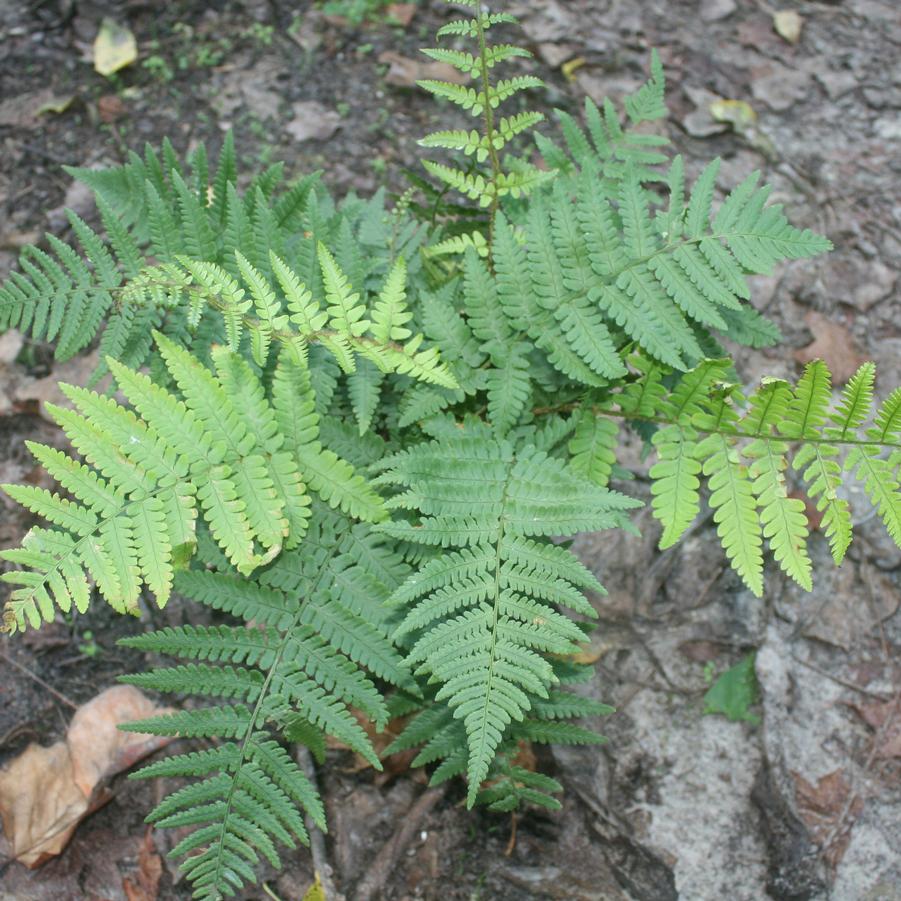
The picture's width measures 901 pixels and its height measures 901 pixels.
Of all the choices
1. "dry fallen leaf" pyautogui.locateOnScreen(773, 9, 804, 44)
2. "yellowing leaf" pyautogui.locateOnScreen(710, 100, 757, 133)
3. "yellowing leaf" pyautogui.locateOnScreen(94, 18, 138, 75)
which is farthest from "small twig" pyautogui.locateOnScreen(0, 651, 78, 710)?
"dry fallen leaf" pyautogui.locateOnScreen(773, 9, 804, 44)

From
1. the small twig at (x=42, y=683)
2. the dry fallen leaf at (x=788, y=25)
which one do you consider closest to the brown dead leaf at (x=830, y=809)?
the small twig at (x=42, y=683)

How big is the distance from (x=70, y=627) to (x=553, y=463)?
79.3 inches

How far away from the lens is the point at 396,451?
2.86 meters

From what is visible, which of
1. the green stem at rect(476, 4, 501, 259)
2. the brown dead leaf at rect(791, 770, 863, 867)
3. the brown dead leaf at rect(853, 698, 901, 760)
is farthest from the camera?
the brown dead leaf at rect(853, 698, 901, 760)

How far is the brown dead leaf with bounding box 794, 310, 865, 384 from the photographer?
161 inches

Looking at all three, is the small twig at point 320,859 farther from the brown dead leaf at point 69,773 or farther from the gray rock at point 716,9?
the gray rock at point 716,9

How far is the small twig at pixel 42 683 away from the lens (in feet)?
10.5

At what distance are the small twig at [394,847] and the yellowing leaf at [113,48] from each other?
12.9 ft

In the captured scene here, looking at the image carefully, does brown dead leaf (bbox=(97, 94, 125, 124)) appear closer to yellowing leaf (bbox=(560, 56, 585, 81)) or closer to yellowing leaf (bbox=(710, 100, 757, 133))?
yellowing leaf (bbox=(560, 56, 585, 81))

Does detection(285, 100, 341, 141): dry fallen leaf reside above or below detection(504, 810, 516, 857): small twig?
above

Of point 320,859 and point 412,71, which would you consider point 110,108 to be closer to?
point 412,71

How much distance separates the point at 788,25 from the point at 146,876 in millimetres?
5409

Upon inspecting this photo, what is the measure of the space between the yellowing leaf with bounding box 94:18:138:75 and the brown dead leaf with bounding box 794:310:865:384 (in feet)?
12.2

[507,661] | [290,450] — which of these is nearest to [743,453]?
[507,661]
